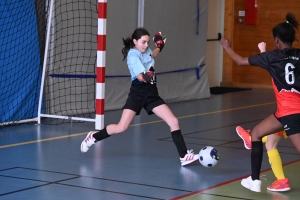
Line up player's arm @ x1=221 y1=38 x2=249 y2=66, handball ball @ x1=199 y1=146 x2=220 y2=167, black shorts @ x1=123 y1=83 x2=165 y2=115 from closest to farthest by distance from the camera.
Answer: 1. player's arm @ x1=221 y1=38 x2=249 y2=66
2. handball ball @ x1=199 y1=146 x2=220 y2=167
3. black shorts @ x1=123 y1=83 x2=165 y2=115

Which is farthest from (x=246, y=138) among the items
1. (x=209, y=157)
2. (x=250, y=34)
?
(x=250, y=34)

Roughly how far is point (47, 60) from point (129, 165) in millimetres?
3862

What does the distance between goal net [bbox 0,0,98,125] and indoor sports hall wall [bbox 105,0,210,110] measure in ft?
1.83

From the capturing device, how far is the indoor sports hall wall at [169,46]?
1114 centimetres

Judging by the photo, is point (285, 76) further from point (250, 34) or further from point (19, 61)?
point (250, 34)

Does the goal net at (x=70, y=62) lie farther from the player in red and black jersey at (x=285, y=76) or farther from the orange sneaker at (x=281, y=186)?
the player in red and black jersey at (x=285, y=76)

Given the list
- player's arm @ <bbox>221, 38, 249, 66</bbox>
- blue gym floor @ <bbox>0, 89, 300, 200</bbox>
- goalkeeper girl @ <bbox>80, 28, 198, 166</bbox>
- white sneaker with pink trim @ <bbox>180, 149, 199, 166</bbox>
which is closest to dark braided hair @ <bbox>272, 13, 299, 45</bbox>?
player's arm @ <bbox>221, 38, 249, 66</bbox>

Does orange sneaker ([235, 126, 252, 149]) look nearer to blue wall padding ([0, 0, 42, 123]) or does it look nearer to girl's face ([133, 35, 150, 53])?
girl's face ([133, 35, 150, 53])

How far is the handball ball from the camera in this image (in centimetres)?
619

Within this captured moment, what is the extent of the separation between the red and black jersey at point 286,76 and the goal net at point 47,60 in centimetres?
456

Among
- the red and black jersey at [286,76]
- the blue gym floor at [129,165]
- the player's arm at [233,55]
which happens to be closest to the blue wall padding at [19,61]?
the blue gym floor at [129,165]

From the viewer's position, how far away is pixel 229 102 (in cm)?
1272

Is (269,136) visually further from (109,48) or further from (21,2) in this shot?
(109,48)

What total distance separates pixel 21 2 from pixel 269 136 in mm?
5117
